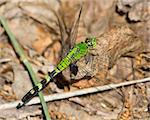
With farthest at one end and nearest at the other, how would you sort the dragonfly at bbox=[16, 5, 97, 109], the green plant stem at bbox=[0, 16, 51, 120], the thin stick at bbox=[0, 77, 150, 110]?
the dragonfly at bbox=[16, 5, 97, 109]
the thin stick at bbox=[0, 77, 150, 110]
the green plant stem at bbox=[0, 16, 51, 120]

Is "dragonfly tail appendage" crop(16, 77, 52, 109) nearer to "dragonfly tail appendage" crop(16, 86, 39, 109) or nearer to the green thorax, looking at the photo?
"dragonfly tail appendage" crop(16, 86, 39, 109)

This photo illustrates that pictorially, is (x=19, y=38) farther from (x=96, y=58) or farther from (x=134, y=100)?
(x=134, y=100)

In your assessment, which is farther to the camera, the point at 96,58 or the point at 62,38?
the point at 62,38

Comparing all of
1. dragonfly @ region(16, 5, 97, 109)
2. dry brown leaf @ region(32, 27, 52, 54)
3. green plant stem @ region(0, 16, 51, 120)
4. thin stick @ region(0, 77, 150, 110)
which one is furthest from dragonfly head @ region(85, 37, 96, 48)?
dry brown leaf @ region(32, 27, 52, 54)

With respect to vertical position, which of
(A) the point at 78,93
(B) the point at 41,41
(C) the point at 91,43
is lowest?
(A) the point at 78,93

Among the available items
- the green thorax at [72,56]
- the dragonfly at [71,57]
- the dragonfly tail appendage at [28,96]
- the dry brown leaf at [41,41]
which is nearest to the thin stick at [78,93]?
the dragonfly tail appendage at [28,96]

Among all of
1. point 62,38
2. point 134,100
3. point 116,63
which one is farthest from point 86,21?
point 134,100

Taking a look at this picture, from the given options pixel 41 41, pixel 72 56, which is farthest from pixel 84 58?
pixel 41 41

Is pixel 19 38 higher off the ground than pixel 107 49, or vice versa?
pixel 19 38

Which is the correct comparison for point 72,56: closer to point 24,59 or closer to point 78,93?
point 78,93
